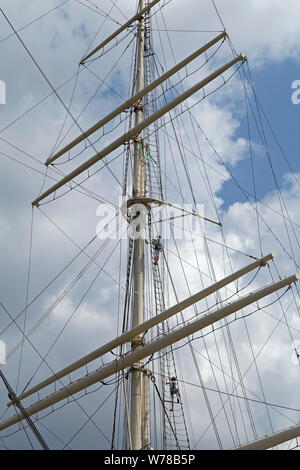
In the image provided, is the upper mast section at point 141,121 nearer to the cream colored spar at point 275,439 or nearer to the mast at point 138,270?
the mast at point 138,270

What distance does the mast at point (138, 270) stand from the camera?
14789 mm

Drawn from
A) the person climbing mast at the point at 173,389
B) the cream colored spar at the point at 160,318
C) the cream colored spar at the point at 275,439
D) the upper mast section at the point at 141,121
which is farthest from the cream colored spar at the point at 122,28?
the cream colored spar at the point at 275,439

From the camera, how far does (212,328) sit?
15570 millimetres

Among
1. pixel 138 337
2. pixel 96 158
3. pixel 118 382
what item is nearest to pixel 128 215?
pixel 96 158

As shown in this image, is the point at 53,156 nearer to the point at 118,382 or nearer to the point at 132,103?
the point at 132,103

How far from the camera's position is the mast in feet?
48.5

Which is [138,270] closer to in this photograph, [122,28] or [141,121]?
[141,121]

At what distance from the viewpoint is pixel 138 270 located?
17.5 metres

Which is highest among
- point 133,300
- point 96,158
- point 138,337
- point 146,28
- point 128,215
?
point 146,28

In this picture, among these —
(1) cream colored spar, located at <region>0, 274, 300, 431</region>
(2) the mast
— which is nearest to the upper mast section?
(2) the mast

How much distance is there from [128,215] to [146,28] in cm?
961

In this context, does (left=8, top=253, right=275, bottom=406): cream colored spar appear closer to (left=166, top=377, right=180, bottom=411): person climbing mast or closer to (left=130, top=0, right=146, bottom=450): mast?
(left=130, top=0, right=146, bottom=450): mast

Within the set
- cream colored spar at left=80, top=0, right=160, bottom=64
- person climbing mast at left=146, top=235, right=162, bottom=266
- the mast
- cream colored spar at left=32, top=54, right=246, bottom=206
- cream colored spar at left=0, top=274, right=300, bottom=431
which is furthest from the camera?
cream colored spar at left=80, top=0, right=160, bottom=64
